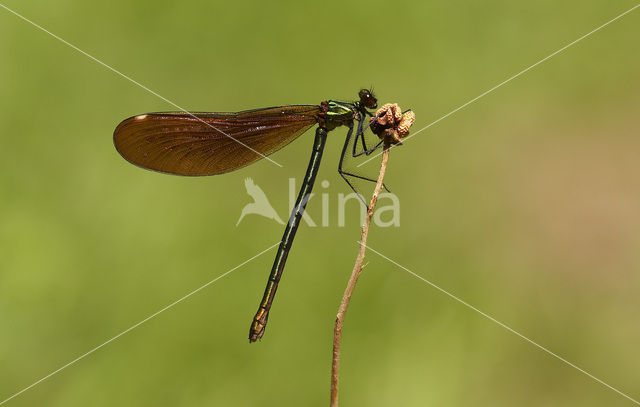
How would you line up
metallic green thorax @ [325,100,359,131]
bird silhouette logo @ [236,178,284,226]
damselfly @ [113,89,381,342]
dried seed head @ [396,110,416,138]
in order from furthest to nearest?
bird silhouette logo @ [236,178,284,226] → metallic green thorax @ [325,100,359,131] → damselfly @ [113,89,381,342] → dried seed head @ [396,110,416,138]

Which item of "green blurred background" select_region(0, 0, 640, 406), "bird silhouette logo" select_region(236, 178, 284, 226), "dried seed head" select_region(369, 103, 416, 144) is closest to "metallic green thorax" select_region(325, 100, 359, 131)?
"dried seed head" select_region(369, 103, 416, 144)

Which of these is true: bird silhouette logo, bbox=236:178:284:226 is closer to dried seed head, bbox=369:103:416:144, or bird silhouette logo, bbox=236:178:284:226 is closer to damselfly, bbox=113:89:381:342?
damselfly, bbox=113:89:381:342

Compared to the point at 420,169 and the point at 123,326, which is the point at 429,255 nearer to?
the point at 420,169
